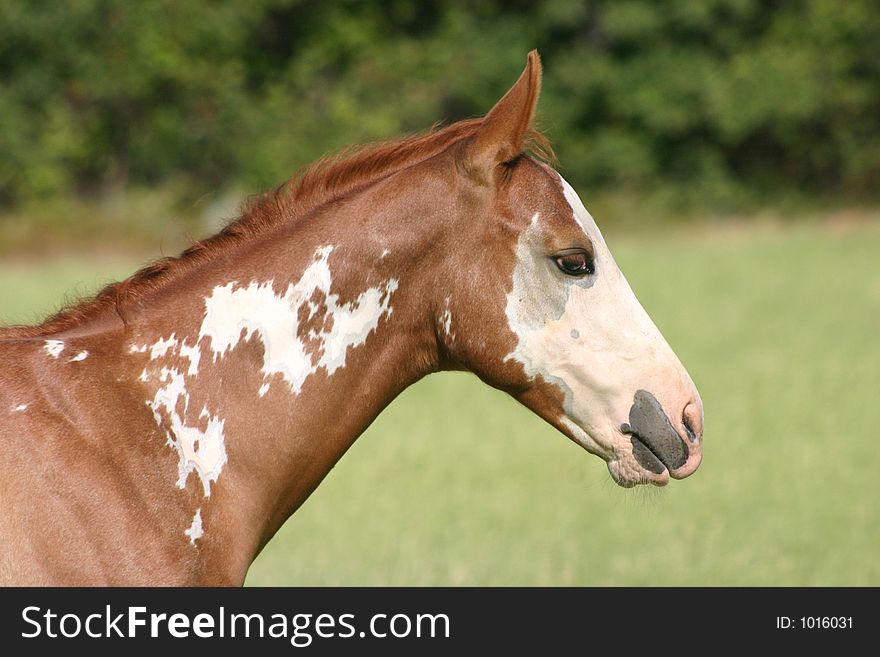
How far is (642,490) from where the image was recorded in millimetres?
3400

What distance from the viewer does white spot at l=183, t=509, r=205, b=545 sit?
3.02 m

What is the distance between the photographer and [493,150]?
3154mm

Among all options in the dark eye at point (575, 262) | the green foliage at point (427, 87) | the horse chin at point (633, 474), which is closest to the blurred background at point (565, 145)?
the green foliage at point (427, 87)

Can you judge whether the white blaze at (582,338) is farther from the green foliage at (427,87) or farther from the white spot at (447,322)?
the green foliage at (427,87)

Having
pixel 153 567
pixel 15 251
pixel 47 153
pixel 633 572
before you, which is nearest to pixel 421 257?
pixel 153 567

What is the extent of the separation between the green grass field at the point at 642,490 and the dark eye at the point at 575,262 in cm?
77

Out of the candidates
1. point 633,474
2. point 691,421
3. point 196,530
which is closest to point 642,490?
point 633,474

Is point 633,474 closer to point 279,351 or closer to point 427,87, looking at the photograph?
point 279,351

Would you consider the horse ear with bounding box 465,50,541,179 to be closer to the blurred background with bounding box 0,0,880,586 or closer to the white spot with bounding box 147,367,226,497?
the white spot with bounding box 147,367,226,497

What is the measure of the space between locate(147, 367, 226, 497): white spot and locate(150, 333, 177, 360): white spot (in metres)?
0.05

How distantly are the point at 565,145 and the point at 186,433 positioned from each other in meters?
29.7
